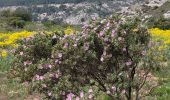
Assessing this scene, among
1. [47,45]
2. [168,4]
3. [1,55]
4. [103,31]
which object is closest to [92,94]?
[103,31]

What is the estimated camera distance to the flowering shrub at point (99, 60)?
29.2 ft

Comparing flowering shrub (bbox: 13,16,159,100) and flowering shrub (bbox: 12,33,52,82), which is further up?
flowering shrub (bbox: 13,16,159,100)

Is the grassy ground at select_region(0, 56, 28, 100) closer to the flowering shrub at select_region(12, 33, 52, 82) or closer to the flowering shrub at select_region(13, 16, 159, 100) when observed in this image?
the flowering shrub at select_region(12, 33, 52, 82)

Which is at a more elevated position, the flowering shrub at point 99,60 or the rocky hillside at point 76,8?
the flowering shrub at point 99,60

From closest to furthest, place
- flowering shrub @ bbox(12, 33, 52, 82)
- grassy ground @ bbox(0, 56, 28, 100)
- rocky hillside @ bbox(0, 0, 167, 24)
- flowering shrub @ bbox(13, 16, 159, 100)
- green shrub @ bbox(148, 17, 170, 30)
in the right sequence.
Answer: flowering shrub @ bbox(13, 16, 159, 100) < flowering shrub @ bbox(12, 33, 52, 82) < grassy ground @ bbox(0, 56, 28, 100) < green shrub @ bbox(148, 17, 170, 30) < rocky hillside @ bbox(0, 0, 167, 24)

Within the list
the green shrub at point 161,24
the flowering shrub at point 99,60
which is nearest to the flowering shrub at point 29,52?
the flowering shrub at point 99,60

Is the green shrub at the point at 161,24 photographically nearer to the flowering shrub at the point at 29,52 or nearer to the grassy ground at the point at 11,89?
the grassy ground at the point at 11,89

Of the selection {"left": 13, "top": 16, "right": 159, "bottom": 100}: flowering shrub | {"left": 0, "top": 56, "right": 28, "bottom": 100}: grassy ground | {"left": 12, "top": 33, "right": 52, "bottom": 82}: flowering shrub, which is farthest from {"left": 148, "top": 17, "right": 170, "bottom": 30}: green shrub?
{"left": 13, "top": 16, "right": 159, "bottom": 100}: flowering shrub

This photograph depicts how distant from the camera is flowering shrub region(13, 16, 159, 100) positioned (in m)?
8.89

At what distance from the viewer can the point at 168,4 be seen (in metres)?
54.0

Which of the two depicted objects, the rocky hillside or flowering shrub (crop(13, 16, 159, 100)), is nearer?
flowering shrub (crop(13, 16, 159, 100))

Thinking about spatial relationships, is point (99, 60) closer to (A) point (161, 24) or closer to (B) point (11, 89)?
(B) point (11, 89)

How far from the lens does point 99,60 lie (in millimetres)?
9023

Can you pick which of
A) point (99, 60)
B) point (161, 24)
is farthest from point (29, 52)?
point (161, 24)
